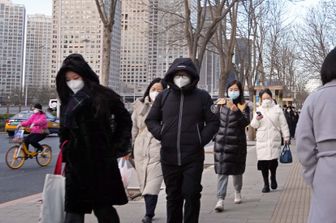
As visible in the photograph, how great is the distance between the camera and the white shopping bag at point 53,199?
4000mm

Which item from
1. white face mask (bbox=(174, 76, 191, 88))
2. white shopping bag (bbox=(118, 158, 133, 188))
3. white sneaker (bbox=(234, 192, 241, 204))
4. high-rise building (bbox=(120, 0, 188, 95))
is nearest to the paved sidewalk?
white sneaker (bbox=(234, 192, 241, 204))

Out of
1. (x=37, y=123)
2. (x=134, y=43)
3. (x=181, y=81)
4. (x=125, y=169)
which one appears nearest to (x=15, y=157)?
(x=37, y=123)

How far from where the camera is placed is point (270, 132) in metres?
8.62

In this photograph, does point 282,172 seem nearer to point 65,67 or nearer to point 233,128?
point 233,128

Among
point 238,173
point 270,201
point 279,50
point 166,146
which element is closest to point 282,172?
point 270,201

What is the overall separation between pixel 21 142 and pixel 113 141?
9670mm

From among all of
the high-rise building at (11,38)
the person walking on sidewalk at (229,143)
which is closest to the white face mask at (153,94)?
the person walking on sidewalk at (229,143)

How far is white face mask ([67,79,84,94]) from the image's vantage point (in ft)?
13.8

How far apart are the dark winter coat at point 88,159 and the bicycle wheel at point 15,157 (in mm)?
9398

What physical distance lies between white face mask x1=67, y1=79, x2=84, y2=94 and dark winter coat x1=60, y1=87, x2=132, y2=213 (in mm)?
72

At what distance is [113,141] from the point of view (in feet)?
13.8

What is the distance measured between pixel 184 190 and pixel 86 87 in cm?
148

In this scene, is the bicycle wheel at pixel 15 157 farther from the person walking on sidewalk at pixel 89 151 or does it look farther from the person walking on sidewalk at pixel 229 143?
the person walking on sidewalk at pixel 89 151

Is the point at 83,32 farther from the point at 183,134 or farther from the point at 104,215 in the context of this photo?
the point at 104,215
